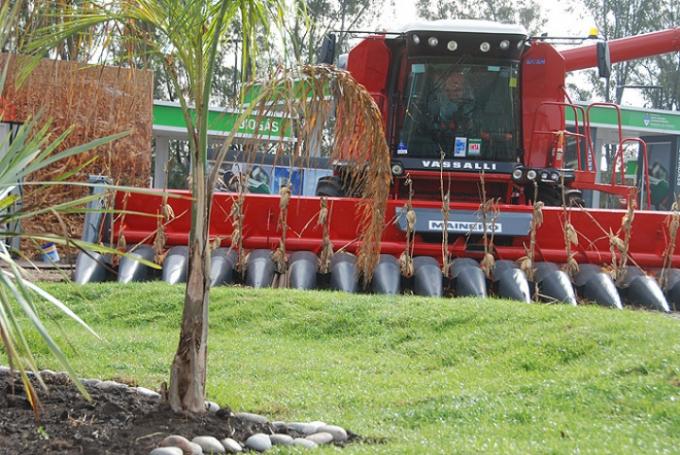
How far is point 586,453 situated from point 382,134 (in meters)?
2.53

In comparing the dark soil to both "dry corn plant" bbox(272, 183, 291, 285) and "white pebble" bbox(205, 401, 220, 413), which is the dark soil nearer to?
"white pebble" bbox(205, 401, 220, 413)

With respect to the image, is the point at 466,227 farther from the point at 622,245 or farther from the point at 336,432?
the point at 336,432

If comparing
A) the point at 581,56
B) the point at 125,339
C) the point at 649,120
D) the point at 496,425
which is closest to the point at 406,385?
the point at 496,425

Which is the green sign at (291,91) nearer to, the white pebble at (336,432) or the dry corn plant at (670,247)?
the white pebble at (336,432)

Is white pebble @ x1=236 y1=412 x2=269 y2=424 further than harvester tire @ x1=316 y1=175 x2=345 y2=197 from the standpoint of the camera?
No

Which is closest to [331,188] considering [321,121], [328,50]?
[328,50]

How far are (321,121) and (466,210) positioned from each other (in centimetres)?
650

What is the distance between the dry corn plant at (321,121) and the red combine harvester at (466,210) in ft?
15.7

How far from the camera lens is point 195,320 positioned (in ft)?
18.3

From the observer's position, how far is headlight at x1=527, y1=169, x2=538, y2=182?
1292 centimetres

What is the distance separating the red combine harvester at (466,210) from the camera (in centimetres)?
1180

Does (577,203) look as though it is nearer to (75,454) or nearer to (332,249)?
(332,249)

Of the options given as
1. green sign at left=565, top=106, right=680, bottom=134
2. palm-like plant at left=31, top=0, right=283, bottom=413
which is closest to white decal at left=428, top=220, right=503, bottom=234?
palm-like plant at left=31, top=0, right=283, bottom=413

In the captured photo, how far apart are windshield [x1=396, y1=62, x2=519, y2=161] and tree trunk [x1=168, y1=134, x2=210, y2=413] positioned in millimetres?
7767
